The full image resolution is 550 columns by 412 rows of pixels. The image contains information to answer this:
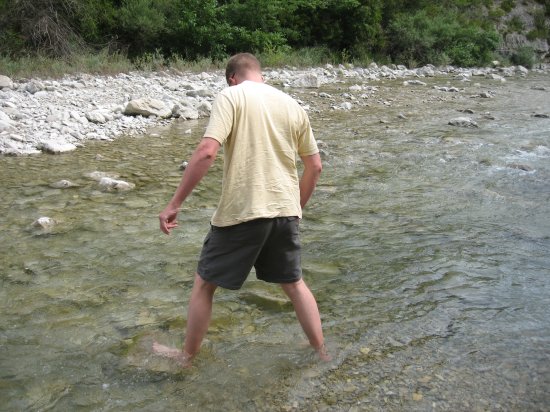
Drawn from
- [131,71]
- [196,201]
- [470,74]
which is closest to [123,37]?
[131,71]

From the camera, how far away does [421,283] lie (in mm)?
4078

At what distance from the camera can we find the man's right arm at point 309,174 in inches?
122

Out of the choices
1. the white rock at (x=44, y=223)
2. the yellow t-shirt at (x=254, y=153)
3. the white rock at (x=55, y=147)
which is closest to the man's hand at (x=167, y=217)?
the yellow t-shirt at (x=254, y=153)

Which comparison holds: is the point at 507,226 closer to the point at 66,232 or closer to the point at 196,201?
the point at 196,201

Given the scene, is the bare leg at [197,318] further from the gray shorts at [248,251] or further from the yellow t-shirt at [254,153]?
the yellow t-shirt at [254,153]

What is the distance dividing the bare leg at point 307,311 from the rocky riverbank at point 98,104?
19.3 ft

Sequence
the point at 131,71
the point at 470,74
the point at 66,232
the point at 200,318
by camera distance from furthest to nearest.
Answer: the point at 470,74 < the point at 131,71 < the point at 66,232 < the point at 200,318

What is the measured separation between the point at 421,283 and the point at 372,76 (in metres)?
16.4

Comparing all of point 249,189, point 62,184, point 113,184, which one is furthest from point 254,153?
point 62,184

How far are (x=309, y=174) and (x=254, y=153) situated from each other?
1.46 feet

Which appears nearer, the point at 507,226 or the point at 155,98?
the point at 507,226

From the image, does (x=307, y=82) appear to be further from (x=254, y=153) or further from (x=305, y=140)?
(x=254, y=153)

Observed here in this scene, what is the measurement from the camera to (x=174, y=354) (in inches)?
125

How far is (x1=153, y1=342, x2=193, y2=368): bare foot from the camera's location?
10.2 feet
